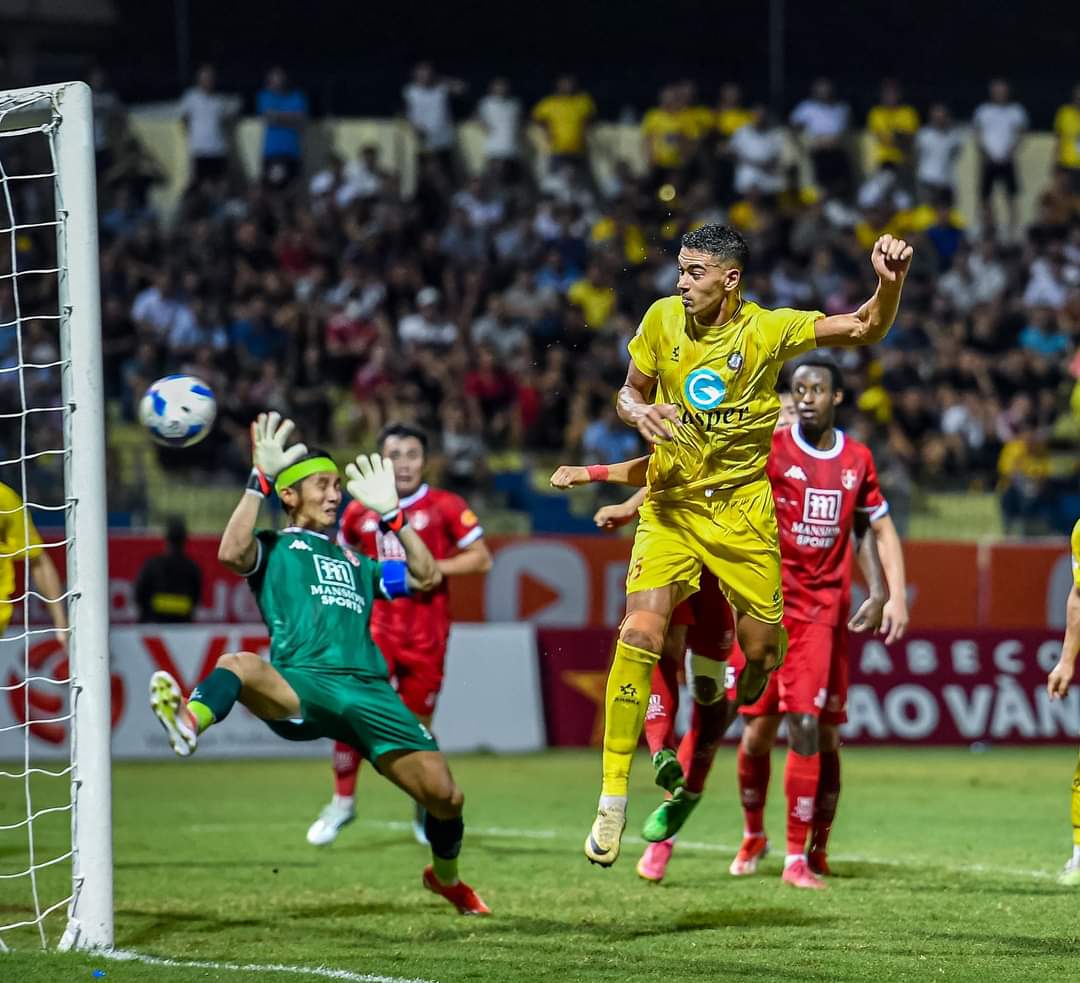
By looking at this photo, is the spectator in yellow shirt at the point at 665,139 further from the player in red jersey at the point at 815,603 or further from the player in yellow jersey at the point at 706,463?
the player in yellow jersey at the point at 706,463

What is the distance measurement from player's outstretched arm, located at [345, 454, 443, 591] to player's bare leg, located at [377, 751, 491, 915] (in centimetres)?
86

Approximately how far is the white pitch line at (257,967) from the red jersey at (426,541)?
13.8ft

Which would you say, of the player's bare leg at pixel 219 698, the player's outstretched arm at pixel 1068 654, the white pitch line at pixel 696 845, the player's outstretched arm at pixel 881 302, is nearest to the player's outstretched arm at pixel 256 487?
the player's bare leg at pixel 219 698

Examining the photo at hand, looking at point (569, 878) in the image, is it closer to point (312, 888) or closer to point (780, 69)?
point (312, 888)

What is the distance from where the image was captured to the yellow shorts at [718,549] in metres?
7.87

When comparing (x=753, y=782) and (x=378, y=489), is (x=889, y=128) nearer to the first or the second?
(x=753, y=782)

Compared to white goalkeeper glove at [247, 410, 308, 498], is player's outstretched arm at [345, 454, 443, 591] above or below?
below

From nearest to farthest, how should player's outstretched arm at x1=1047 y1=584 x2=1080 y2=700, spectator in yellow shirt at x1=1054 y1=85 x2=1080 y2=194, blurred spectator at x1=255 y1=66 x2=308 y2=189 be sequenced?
1. player's outstretched arm at x1=1047 y1=584 x2=1080 y2=700
2. blurred spectator at x1=255 y1=66 x2=308 y2=189
3. spectator in yellow shirt at x1=1054 y1=85 x2=1080 y2=194

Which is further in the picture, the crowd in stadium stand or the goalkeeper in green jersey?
the crowd in stadium stand

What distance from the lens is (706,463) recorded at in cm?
790

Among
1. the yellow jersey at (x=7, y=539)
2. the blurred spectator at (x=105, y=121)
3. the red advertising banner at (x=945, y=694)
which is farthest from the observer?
the blurred spectator at (x=105, y=121)

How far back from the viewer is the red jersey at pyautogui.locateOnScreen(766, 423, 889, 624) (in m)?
9.59

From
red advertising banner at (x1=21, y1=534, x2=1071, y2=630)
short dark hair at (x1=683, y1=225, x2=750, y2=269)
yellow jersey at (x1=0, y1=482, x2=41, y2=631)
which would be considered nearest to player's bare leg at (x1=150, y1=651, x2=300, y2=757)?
short dark hair at (x1=683, y1=225, x2=750, y2=269)

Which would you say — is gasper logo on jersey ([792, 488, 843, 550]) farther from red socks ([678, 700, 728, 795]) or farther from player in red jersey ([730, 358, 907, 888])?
red socks ([678, 700, 728, 795])
